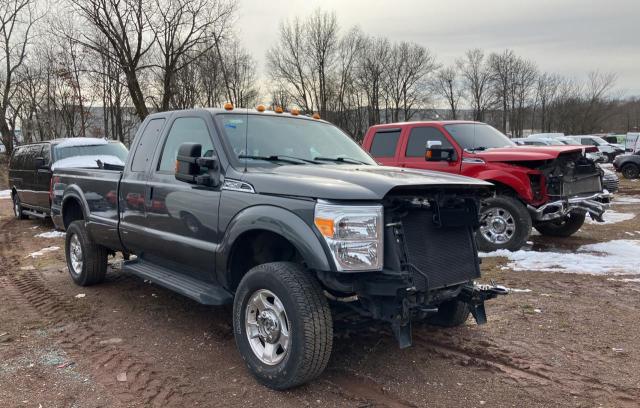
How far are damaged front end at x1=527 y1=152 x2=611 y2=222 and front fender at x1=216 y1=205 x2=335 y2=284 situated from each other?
18.1 ft

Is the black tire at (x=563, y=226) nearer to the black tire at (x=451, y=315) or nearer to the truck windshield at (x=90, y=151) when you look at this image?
the black tire at (x=451, y=315)

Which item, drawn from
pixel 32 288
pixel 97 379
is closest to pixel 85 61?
pixel 32 288

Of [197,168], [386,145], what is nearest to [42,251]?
[197,168]

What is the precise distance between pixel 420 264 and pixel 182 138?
8.53 feet

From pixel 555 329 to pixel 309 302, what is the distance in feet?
8.55

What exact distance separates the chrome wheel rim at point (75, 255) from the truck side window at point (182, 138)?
2232mm

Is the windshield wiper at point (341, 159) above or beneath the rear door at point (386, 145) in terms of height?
beneath

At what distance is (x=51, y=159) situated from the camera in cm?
1152

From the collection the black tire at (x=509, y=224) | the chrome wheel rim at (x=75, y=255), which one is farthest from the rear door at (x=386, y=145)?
the chrome wheel rim at (x=75, y=255)

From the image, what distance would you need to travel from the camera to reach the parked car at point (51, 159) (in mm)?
11320

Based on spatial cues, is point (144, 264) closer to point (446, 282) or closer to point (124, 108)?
point (446, 282)

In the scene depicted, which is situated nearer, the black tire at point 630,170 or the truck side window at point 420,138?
the truck side window at point 420,138

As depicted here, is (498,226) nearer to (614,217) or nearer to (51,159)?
(614,217)

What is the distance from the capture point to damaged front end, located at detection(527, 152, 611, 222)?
782cm
